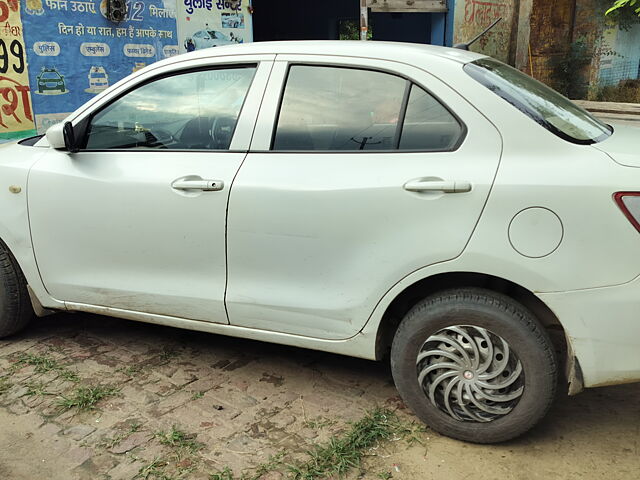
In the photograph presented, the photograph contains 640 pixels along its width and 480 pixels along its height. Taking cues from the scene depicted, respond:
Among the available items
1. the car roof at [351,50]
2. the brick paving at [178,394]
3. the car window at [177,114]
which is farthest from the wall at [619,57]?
the car window at [177,114]

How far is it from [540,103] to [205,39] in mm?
7683

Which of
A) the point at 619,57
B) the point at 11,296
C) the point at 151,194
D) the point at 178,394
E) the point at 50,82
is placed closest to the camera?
the point at 151,194

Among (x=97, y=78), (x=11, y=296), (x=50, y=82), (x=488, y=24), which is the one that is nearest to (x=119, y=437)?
(x=11, y=296)

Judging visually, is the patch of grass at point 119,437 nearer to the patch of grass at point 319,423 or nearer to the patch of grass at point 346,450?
the patch of grass at point 346,450

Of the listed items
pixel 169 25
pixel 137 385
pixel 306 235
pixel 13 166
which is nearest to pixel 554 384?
pixel 306 235

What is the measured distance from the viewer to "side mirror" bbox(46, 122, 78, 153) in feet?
10.6

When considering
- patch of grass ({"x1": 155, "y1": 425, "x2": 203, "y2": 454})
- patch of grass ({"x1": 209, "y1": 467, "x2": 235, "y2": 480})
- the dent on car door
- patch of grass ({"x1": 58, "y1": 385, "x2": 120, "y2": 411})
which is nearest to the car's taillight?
the dent on car door

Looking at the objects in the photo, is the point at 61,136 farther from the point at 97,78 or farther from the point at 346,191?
the point at 97,78

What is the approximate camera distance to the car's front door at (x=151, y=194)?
9.84 ft

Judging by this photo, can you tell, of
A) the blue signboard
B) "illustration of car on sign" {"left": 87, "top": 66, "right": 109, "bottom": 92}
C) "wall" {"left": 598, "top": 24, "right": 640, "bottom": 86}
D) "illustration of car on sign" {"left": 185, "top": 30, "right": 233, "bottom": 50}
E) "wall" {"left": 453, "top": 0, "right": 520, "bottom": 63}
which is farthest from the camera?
"wall" {"left": 598, "top": 24, "right": 640, "bottom": 86}

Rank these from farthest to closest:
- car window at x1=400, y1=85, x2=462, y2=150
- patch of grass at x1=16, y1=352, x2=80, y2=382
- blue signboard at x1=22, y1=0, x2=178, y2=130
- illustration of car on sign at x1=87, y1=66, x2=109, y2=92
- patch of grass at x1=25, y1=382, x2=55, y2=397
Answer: illustration of car on sign at x1=87, y1=66, x2=109, y2=92, blue signboard at x1=22, y1=0, x2=178, y2=130, patch of grass at x1=16, y1=352, x2=80, y2=382, patch of grass at x1=25, y1=382, x2=55, y2=397, car window at x1=400, y1=85, x2=462, y2=150

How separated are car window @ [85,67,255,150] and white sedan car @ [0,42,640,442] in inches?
0.4

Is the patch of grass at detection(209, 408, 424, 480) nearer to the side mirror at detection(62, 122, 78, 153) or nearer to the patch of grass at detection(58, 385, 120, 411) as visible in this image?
the patch of grass at detection(58, 385, 120, 411)

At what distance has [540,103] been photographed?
281 centimetres
